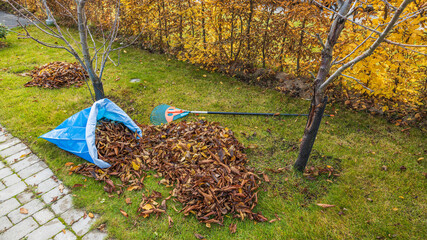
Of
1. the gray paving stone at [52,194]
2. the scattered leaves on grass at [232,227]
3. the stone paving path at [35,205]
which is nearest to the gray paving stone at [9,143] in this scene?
the stone paving path at [35,205]

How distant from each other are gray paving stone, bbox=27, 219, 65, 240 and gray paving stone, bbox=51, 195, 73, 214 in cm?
15

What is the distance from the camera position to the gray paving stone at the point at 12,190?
3272 millimetres

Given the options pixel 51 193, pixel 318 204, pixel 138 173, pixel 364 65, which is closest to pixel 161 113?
pixel 138 173

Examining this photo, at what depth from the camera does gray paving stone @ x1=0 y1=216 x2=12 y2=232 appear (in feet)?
9.47

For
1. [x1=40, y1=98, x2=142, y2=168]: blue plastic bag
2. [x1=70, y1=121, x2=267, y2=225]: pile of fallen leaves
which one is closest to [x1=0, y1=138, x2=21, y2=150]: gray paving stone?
[x1=40, y1=98, x2=142, y2=168]: blue plastic bag

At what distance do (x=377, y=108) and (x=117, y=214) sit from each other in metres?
5.31

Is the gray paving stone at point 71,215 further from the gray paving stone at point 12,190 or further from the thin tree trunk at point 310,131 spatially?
the thin tree trunk at point 310,131

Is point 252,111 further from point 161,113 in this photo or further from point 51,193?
point 51,193

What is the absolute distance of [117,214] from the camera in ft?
10.1

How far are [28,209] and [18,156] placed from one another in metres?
1.30

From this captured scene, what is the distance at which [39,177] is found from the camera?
3580 millimetres

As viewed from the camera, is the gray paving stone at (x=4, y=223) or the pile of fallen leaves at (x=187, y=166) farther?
the pile of fallen leaves at (x=187, y=166)

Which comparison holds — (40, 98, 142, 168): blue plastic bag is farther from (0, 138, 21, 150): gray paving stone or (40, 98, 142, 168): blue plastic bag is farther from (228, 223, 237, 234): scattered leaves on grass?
(228, 223, 237, 234): scattered leaves on grass

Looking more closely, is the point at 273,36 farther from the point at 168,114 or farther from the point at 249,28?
the point at 168,114
